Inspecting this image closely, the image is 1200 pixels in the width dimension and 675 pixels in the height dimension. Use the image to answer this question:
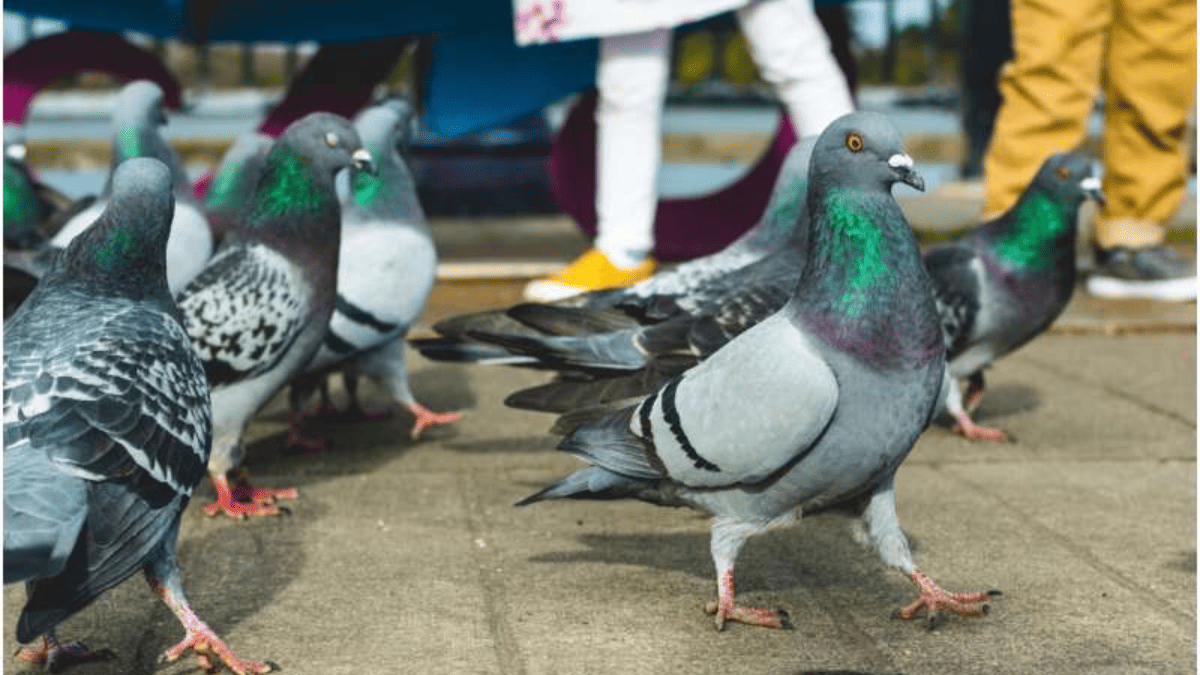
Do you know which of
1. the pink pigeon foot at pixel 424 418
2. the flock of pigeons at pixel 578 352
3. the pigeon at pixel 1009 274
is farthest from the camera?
the pink pigeon foot at pixel 424 418

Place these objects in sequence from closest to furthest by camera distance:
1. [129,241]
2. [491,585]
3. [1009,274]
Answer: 1. [129,241]
2. [491,585]
3. [1009,274]

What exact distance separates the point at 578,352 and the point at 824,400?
1.00m

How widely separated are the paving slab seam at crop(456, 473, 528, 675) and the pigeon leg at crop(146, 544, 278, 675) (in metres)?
0.41

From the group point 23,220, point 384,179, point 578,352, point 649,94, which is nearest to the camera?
point 578,352

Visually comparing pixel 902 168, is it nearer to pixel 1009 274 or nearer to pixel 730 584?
pixel 730 584

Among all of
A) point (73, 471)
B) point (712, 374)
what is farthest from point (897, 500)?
point (73, 471)

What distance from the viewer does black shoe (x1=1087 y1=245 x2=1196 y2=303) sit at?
7.58 meters

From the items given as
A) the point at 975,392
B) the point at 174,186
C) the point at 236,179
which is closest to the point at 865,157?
the point at 975,392

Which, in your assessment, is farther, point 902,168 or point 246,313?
point 246,313

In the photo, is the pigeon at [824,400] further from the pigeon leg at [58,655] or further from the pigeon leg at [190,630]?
the pigeon leg at [58,655]

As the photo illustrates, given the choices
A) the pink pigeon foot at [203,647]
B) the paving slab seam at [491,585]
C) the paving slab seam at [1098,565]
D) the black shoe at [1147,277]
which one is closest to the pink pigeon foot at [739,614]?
the paving slab seam at [491,585]

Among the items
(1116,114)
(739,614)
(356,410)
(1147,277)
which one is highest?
(1116,114)

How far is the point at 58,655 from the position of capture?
3475mm

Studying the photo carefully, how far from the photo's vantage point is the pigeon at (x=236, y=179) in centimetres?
671
